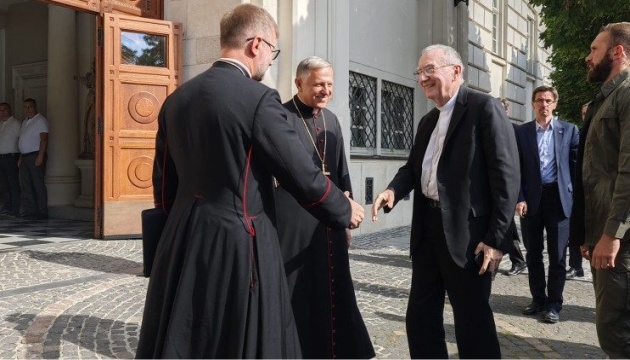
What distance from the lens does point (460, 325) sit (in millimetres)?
3055

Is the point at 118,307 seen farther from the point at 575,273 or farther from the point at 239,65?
the point at 575,273

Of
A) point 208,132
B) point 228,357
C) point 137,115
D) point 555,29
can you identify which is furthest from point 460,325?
point 555,29

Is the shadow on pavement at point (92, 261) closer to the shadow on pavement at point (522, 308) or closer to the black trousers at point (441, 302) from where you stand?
the shadow on pavement at point (522, 308)

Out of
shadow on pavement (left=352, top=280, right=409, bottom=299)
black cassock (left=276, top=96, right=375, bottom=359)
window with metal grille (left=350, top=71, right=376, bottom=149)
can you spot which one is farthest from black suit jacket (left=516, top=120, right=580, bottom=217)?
window with metal grille (left=350, top=71, right=376, bottom=149)

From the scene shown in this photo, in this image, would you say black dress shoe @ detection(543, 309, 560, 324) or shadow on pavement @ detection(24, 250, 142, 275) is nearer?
black dress shoe @ detection(543, 309, 560, 324)

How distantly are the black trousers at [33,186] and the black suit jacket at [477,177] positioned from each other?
10.1m

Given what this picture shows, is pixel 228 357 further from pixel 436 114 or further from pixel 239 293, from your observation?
pixel 436 114

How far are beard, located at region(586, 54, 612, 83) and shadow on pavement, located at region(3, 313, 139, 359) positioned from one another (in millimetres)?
3125

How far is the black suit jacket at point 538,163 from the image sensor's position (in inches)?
204

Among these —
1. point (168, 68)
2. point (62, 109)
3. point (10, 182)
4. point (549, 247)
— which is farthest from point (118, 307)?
point (10, 182)

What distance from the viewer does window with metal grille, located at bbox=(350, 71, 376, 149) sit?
10.6 metres

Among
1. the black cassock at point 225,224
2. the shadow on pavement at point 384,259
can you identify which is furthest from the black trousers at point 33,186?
the black cassock at point 225,224

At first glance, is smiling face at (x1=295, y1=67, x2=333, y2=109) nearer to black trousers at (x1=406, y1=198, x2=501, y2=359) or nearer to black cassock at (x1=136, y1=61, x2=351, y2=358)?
black trousers at (x1=406, y1=198, x2=501, y2=359)

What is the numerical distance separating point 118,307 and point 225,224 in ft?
9.94
